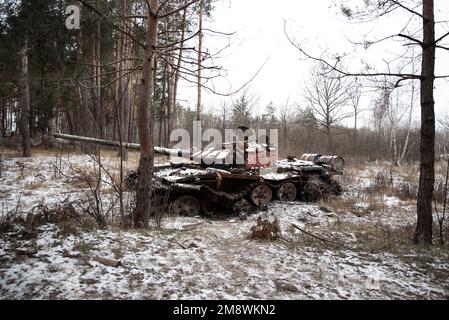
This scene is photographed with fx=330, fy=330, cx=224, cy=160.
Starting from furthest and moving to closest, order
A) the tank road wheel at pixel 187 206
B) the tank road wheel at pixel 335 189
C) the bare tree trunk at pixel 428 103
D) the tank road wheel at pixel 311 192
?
1. the tank road wheel at pixel 335 189
2. the tank road wheel at pixel 311 192
3. the tank road wheel at pixel 187 206
4. the bare tree trunk at pixel 428 103

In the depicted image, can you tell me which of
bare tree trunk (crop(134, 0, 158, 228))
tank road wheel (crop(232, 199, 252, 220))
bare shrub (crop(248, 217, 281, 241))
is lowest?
tank road wheel (crop(232, 199, 252, 220))

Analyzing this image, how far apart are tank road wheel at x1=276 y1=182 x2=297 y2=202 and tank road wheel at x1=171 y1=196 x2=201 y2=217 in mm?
3166

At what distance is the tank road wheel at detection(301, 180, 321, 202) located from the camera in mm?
11057

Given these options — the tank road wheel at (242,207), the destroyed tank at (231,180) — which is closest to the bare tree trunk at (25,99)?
the destroyed tank at (231,180)

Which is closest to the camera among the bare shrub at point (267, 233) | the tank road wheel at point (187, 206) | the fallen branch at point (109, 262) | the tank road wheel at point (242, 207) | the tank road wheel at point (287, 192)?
the fallen branch at point (109, 262)

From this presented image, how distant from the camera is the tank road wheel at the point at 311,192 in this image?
435 inches

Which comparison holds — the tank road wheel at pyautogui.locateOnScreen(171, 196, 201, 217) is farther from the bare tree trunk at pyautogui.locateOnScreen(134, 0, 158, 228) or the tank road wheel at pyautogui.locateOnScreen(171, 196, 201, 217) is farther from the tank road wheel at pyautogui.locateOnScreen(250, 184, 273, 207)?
the bare tree trunk at pyautogui.locateOnScreen(134, 0, 158, 228)

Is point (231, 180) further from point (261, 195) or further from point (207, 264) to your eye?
point (207, 264)

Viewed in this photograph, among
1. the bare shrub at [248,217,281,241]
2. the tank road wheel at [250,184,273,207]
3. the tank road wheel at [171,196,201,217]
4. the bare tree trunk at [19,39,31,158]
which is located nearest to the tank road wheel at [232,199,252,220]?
the tank road wheel at [250,184,273,207]

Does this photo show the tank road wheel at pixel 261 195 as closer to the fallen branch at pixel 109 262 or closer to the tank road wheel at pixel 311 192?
the tank road wheel at pixel 311 192

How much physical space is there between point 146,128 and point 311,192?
7.28 m

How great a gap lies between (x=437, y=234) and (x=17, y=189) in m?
10.1

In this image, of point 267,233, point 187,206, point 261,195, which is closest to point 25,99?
point 187,206

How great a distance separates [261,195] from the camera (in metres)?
9.52
